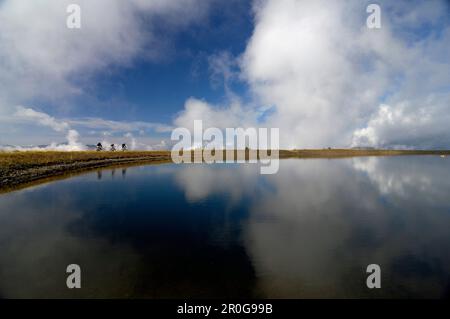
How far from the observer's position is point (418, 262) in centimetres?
960

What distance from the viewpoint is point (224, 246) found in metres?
11.1

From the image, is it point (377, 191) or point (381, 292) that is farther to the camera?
point (377, 191)

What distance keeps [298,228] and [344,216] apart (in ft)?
16.7

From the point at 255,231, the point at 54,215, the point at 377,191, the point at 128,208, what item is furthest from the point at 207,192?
the point at 377,191

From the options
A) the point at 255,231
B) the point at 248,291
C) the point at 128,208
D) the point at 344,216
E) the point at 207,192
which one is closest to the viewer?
the point at 248,291

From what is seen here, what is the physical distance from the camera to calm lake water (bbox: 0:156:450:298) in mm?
7801

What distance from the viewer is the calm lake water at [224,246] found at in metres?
7.80

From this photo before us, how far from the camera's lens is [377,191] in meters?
25.3

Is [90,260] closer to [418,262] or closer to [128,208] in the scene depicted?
[128,208]

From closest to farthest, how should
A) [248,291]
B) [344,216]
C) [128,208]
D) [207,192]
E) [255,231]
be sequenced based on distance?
1. [248,291]
2. [255,231]
3. [344,216]
4. [128,208]
5. [207,192]
